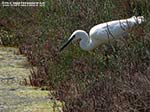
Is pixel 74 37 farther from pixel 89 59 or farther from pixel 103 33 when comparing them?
pixel 89 59

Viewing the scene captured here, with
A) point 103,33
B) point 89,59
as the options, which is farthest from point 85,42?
point 89,59

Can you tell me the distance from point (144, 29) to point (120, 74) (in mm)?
1010

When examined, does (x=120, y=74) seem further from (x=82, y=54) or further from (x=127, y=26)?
(x=82, y=54)

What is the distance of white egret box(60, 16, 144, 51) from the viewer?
657 cm

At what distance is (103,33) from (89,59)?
23.8 inches

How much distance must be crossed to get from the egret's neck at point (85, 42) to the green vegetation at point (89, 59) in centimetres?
10

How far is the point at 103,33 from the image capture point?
7113mm

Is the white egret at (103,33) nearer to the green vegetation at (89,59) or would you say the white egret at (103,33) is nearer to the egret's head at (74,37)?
the egret's head at (74,37)

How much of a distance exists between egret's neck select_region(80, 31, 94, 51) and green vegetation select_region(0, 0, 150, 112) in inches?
3.8

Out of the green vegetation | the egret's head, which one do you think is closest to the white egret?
the egret's head

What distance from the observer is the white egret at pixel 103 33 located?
6573 millimetres

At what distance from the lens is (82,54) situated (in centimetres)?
738

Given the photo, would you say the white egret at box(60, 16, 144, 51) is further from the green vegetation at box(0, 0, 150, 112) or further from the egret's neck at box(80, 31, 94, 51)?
the green vegetation at box(0, 0, 150, 112)

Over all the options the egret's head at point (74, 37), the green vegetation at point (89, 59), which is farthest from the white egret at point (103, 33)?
the green vegetation at point (89, 59)
